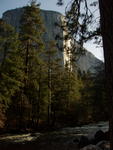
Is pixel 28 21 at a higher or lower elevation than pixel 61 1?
higher

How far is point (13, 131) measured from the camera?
21.1 metres

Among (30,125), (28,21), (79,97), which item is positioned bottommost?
(30,125)

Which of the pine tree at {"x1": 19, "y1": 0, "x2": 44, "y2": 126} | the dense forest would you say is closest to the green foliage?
the dense forest

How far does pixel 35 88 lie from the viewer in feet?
92.2

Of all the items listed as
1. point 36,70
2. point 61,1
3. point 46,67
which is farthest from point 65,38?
point 46,67

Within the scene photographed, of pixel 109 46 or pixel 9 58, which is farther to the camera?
pixel 9 58

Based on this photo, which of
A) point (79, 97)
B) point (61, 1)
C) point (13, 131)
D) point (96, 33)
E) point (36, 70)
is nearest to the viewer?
point (61, 1)

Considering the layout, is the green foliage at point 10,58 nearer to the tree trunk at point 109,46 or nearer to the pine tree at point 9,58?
the pine tree at point 9,58

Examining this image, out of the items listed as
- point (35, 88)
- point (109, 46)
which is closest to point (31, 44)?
point (35, 88)

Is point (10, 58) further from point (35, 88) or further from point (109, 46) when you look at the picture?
point (109, 46)

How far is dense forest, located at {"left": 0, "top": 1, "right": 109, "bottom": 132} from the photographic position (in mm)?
22031

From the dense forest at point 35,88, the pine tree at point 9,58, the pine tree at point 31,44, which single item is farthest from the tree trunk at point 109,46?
the pine tree at point 31,44

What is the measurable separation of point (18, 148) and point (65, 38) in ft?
24.5

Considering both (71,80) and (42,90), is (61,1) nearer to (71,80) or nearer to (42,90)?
(42,90)
